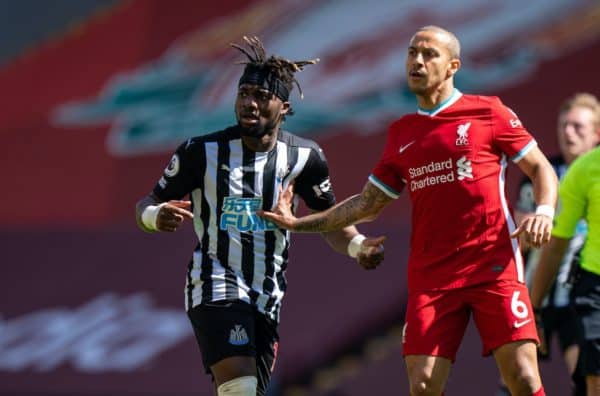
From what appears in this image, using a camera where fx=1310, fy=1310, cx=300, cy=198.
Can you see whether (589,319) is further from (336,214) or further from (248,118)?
(248,118)

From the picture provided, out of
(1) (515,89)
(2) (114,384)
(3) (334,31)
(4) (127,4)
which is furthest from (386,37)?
(2) (114,384)

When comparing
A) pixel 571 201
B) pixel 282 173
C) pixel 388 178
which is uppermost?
pixel 282 173

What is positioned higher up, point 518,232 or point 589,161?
point 589,161

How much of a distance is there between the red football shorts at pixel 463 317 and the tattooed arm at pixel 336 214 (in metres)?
0.52

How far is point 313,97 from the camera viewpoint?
11.6m

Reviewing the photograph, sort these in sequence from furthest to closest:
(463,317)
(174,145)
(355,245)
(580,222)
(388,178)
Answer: (174,145)
(580,222)
(355,245)
(388,178)
(463,317)

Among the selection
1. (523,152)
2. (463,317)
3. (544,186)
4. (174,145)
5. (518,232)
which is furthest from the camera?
(174,145)

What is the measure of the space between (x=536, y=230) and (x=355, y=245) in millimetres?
1209

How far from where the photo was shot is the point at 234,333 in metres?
6.26

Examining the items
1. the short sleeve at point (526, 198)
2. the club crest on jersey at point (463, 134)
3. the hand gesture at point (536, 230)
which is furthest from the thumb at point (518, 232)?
the short sleeve at point (526, 198)

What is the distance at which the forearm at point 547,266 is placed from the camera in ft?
22.8

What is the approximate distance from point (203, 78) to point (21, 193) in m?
2.14

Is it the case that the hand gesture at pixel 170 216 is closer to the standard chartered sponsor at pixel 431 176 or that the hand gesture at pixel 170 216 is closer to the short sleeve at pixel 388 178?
the short sleeve at pixel 388 178

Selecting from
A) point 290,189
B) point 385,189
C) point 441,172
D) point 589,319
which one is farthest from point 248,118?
point 589,319
